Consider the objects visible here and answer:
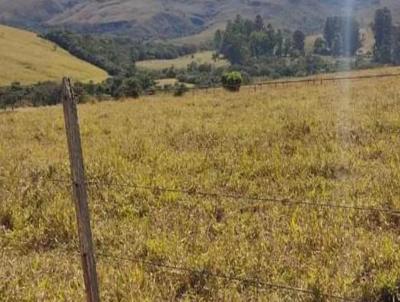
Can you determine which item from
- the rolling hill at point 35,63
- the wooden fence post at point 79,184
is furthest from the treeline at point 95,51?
the wooden fence post at point 79,184

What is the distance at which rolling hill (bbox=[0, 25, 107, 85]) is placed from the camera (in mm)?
136125

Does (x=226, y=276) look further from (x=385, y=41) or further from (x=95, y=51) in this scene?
(x=385, y=41)

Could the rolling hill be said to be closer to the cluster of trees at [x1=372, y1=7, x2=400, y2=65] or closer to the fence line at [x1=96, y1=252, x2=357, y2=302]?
the cluster of trees at [x1=372, y1=7, x2=400, y2=65]

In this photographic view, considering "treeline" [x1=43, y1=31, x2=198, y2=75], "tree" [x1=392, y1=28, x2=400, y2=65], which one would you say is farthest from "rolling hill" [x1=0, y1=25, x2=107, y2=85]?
"tree" [x1=392, y1=28, x2=400, y2=65]

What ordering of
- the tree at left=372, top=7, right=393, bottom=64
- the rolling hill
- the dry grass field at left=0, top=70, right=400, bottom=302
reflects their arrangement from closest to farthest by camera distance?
the dry grass field at left=0, top=70, right=400, bottom=302, the rolling hill, the tree at left=372, top=7, right=393, bottom=64

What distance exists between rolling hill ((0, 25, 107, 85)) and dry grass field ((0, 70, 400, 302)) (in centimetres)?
12121

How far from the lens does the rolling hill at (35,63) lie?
447 feet

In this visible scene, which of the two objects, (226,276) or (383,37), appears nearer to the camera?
(226,276)

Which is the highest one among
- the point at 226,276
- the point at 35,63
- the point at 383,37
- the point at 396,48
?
the point at 383,37

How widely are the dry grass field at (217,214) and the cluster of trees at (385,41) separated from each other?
437ft

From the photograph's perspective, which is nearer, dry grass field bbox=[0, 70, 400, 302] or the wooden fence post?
the wooden fence post

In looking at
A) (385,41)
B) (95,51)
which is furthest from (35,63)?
(385,41)

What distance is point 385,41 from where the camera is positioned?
167875 millimetres

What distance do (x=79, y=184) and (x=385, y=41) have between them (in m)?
→ 176
